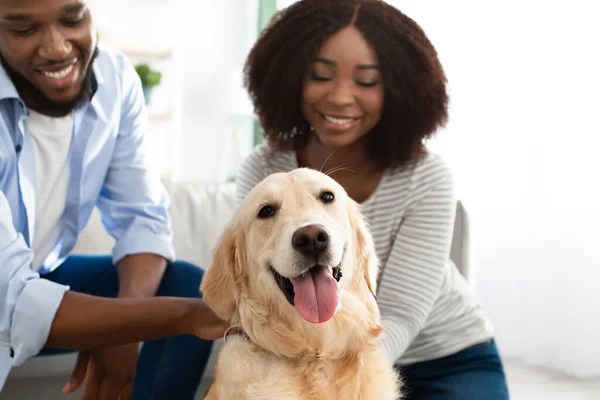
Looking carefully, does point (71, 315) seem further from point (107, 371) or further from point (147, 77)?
point (147, 77)

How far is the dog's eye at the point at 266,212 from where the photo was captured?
53.2 inches

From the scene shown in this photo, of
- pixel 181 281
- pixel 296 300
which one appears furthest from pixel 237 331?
pixel 181 281

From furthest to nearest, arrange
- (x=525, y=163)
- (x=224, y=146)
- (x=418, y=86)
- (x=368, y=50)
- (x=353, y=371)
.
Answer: (x=224, y=146), (x=525, y=163), (x=418, y=86), (x=368, y=50), (x=353, y=371)

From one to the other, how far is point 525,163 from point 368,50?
161 centimetres

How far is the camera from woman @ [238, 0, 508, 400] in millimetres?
1652

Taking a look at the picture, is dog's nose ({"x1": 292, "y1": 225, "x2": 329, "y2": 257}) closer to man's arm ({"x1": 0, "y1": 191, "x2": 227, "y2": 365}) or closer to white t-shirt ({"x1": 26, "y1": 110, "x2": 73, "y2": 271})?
man's arm ({"x1": 0, "y1": 191, "x2": 227, "y2": 365})

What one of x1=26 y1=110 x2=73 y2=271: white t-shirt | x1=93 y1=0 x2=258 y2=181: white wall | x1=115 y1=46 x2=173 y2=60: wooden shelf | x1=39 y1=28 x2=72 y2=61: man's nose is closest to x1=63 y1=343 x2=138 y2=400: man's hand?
x1=26 y1=110 x2=73 y2=271: white t-shirt

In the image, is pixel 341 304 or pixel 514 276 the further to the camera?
pixel 514 276

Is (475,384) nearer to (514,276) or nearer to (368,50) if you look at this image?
(368,50)

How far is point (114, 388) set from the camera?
167 centimetres

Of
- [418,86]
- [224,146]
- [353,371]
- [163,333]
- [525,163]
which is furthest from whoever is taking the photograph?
[224,146]

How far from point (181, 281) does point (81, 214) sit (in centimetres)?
38

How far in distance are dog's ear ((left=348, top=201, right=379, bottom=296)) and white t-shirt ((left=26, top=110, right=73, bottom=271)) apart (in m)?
0.82

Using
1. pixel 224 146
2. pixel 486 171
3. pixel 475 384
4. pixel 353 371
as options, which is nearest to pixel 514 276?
pixel 486 171
